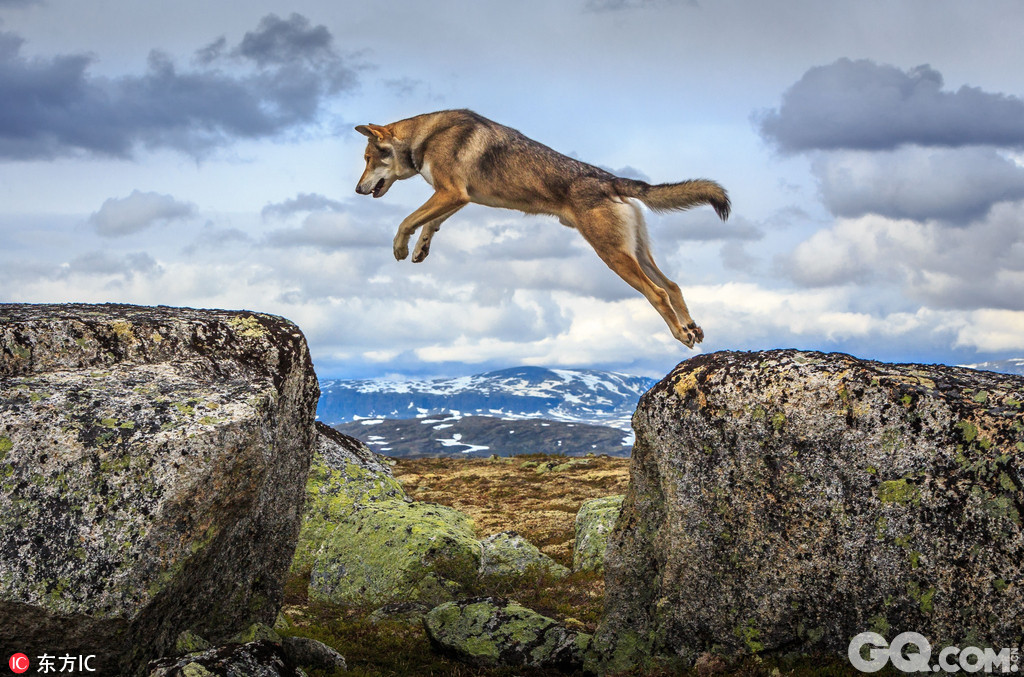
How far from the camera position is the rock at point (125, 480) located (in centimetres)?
773

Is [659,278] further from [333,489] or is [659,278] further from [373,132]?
[333,489]

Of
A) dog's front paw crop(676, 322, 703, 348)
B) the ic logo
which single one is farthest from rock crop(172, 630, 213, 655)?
dog's front paw crop(676, 322, 703, 348)

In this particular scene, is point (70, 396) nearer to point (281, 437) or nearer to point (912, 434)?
point (281, 437)

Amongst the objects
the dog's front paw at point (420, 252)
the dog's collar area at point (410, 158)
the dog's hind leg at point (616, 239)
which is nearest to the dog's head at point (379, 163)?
the dog's collar area at point (410, 158)

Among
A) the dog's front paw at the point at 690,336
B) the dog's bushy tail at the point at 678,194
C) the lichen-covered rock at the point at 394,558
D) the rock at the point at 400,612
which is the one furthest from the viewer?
the lichen-covered rock at the point at 394,558

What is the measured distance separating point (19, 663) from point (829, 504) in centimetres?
823

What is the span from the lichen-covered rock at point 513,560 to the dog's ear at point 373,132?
9343 mm

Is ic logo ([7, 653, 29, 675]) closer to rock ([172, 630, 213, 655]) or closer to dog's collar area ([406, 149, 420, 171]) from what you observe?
rock ([172, 630, 213, 655])

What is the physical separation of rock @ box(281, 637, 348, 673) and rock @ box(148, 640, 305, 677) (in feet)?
5.34

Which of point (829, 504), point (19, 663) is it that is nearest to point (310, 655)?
point (19, 663)

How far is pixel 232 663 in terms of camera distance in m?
8.34

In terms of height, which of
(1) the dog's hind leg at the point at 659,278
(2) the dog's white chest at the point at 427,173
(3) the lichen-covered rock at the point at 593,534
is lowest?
(3) the lichen-covered rock at the point at 593,534

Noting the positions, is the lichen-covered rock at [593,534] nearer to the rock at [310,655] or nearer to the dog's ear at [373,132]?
the rock at [310,655]

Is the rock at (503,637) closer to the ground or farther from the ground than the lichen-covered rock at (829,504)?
closer to the ground
